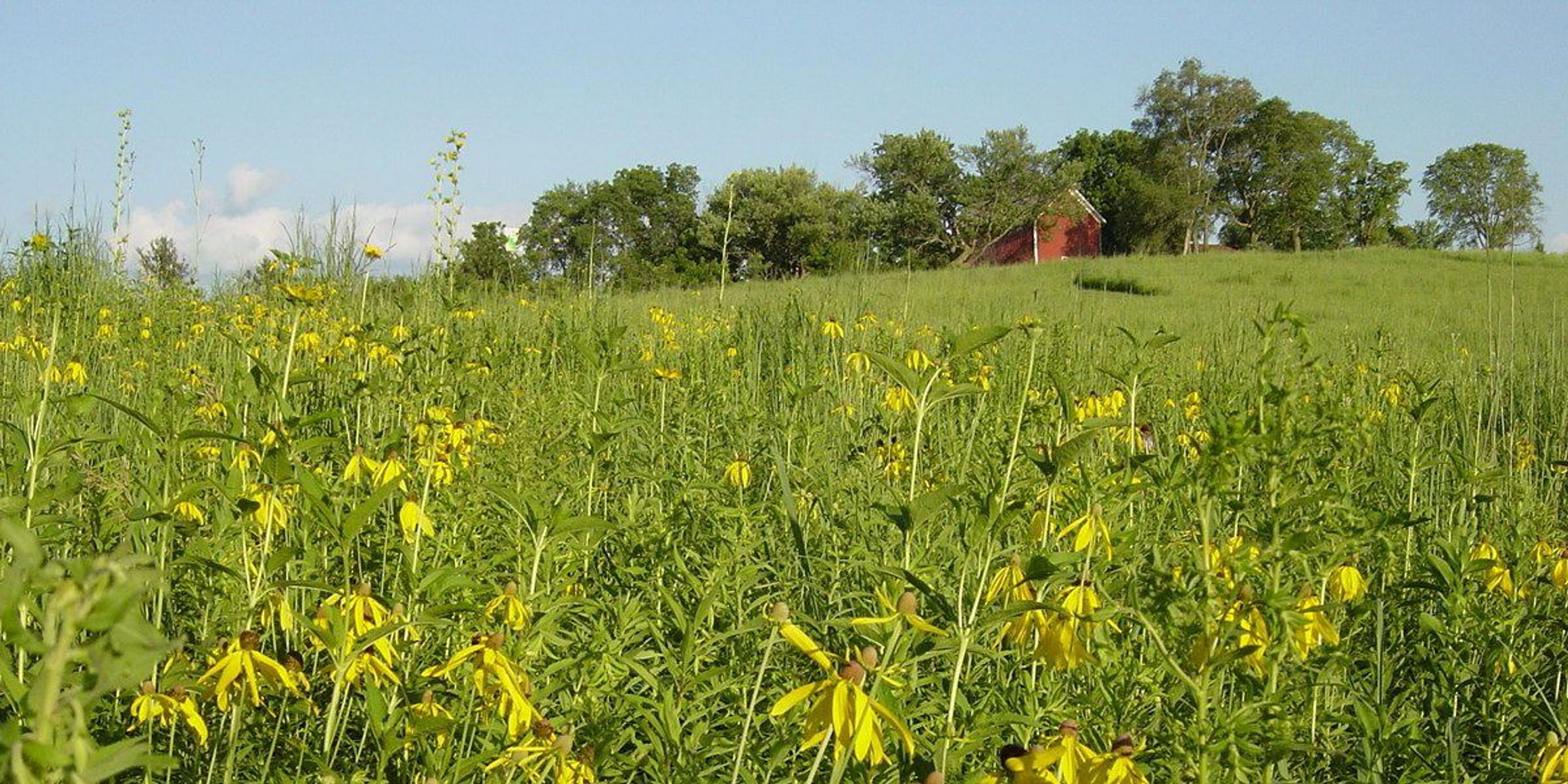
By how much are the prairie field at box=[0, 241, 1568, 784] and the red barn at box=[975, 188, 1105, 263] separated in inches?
1573

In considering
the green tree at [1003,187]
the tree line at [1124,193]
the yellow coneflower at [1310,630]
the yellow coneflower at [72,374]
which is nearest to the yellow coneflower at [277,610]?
the yellow coneflower at [1310,630]

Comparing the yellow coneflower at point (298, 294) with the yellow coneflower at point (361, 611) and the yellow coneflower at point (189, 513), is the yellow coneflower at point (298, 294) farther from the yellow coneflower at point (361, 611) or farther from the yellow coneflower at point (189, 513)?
the yellow coneflower at point (361, 611)

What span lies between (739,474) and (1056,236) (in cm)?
4428

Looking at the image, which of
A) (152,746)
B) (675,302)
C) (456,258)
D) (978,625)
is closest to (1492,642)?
(978,625)

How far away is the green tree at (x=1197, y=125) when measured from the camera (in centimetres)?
4631

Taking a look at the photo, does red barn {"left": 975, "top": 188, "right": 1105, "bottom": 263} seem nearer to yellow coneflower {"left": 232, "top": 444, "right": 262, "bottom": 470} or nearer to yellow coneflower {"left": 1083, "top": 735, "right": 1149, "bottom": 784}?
yellow coneflower {"left": 232, "top": 444, "right": 262, "bottom": 470}

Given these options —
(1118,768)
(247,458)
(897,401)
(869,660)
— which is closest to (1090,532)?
(1118,768)

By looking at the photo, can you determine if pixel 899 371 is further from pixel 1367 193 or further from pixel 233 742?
pixel 1367 193

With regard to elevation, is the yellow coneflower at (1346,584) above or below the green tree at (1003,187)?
below

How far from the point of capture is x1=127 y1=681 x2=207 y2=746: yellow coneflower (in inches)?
50.9

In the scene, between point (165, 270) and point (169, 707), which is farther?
point (165, 270)

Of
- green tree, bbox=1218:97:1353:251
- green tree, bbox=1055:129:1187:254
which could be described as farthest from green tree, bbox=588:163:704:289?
green tree, bbox=1218:97:1353:251

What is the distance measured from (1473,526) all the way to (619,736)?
224cm

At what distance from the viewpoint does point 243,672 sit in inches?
50.2
